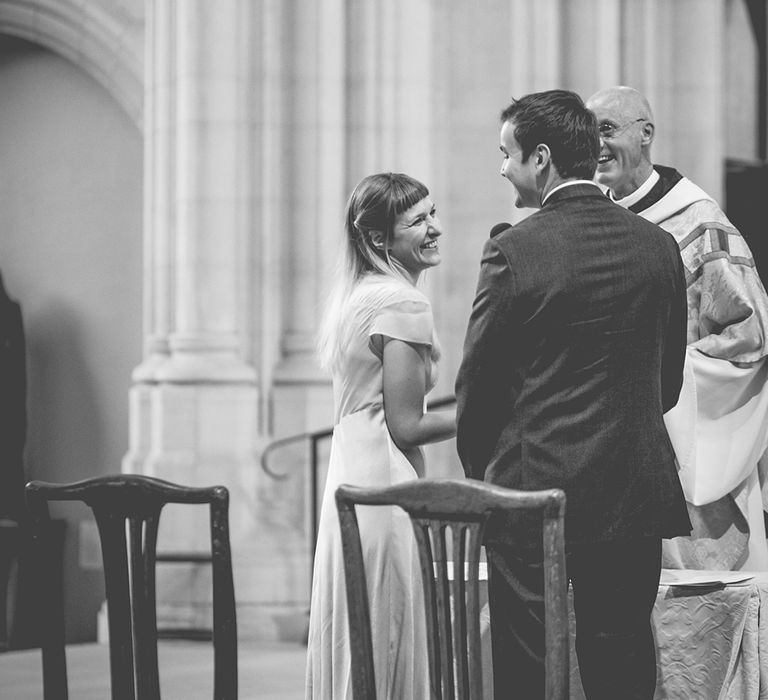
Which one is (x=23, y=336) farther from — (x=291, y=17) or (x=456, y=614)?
(x=456, y=614)

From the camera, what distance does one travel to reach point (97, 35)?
8.66 metres

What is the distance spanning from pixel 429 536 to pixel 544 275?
640 millimetres

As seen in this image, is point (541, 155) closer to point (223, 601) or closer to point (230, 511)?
point (223, 601)

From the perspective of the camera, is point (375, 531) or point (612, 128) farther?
point (612, 128)

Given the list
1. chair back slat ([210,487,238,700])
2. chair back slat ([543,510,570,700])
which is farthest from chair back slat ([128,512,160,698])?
chair back slat ([543,510,570,700])

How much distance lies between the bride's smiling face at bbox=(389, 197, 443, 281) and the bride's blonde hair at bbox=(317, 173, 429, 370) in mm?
14

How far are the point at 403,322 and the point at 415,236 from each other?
256 millimetres

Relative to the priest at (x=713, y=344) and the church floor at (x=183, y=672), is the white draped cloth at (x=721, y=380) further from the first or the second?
the church floor at (x=183, y=672)

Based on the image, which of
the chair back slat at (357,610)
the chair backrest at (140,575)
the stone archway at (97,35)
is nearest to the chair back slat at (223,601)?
the chair backrest at (140,575)

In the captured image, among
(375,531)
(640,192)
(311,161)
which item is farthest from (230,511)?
(375,531)

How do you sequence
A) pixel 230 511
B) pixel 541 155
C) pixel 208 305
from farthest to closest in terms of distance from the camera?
pixel 208 305 → pixel 230 511 → pixel 541 155

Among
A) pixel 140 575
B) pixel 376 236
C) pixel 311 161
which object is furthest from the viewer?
pixel 311 161

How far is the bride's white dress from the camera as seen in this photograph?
3.59 meters

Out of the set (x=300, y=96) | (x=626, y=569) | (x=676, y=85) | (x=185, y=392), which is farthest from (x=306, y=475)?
(x=626, y=569)
